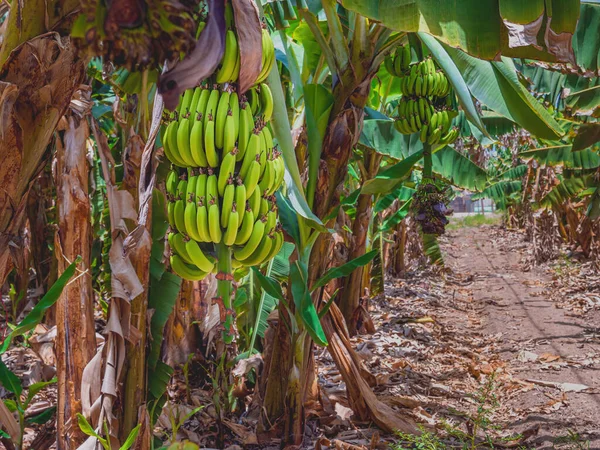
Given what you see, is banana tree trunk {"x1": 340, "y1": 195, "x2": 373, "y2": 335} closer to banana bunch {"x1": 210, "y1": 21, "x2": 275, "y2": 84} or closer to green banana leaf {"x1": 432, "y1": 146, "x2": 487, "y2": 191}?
green banana leaf {"x1": 432, "y1": 146, "x2": 487, "y2": 191}

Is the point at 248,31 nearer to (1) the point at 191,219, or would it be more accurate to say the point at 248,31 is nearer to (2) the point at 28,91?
(2) the point at 28,91

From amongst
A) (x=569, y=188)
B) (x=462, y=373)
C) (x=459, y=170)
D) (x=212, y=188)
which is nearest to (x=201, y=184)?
(x=212, y=188)

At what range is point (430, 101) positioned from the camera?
344 cm

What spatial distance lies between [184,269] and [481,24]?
1169 millimetres

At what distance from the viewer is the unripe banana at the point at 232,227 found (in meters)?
1.59

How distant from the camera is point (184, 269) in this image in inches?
70.9

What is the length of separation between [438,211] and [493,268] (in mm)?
8511

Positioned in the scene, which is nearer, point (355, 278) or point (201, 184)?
point (201, 184)

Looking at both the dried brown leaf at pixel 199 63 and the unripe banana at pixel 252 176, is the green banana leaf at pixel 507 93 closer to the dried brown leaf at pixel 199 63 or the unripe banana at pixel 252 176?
the unripe banana at pixel 252 176

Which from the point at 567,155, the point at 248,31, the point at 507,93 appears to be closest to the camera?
the point at 248,31

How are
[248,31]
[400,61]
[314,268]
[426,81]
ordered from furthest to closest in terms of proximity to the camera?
[400,61] < [426,81] < [314,268] < [248,31]

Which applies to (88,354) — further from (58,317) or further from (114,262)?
(114,262)

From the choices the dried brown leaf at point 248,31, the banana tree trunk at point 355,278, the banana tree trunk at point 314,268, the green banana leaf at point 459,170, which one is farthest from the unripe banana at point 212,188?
the green banana leaf at point 459,170

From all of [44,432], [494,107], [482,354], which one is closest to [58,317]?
[44,432]
